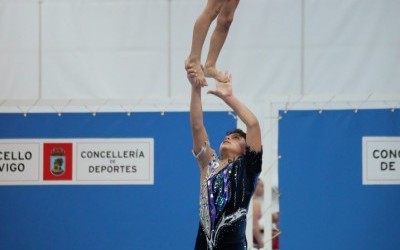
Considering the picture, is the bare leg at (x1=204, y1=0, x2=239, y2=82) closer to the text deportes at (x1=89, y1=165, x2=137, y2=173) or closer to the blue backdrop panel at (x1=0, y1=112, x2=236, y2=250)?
the blue backdrop panel at (x1=0, y1=112, x2=236, y2=250)

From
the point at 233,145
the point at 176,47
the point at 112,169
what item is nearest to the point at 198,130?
the point at 233,145

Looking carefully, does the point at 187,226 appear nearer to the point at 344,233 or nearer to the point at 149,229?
the point at 149,229

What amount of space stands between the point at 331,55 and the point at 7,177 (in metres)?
2.06

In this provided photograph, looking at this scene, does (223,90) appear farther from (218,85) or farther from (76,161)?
(76,161)

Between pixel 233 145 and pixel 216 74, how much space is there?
11.9 inches

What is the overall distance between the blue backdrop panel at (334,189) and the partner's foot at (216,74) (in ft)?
3.19

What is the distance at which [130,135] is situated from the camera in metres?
4.30

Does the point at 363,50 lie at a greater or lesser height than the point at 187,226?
greater

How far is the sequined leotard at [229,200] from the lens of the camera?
3275mm

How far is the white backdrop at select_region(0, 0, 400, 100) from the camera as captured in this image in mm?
4961

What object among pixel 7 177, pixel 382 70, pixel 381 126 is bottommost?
pixel 7 177

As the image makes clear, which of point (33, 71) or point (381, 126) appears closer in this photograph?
point (381, 126)

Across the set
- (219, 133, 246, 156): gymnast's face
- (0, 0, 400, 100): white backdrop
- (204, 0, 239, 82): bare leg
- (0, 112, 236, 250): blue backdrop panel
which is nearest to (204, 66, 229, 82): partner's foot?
(204, 0, 239, 82): bare leg

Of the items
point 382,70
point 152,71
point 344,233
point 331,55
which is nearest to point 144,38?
point 152,71
